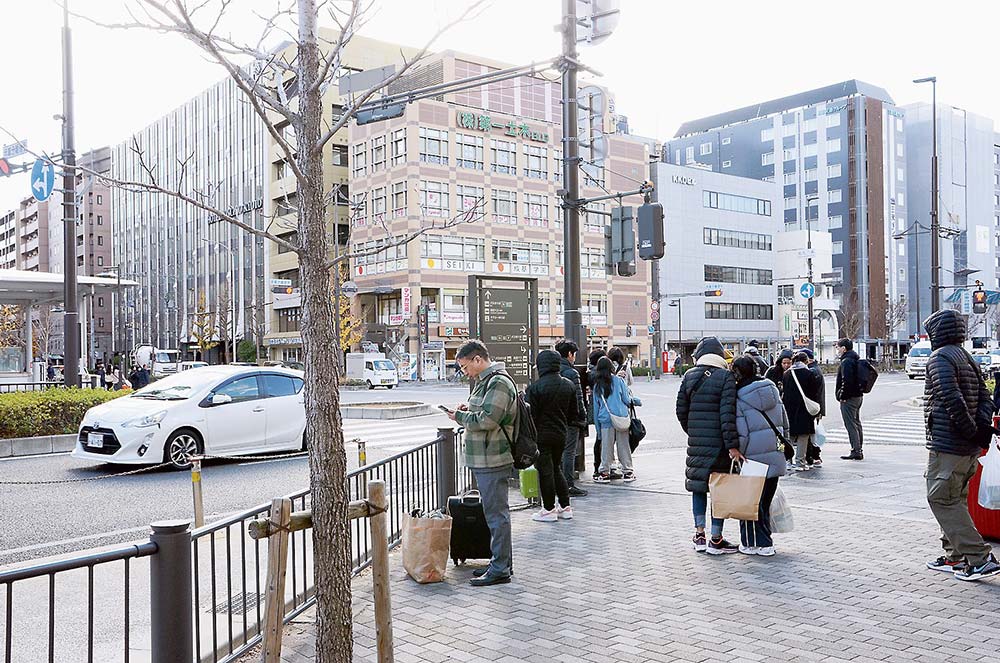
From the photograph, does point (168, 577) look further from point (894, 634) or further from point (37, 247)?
point (37, 247)

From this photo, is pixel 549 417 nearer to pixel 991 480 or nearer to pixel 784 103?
pixel 991 480

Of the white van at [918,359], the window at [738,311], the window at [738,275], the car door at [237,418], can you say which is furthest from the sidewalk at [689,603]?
the window at [738,275]

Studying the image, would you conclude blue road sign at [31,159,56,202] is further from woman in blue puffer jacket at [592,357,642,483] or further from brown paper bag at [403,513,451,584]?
brown paper bag at [403,513,451,584]

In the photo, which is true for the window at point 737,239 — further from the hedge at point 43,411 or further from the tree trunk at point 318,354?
the tree trunk at point 318,354

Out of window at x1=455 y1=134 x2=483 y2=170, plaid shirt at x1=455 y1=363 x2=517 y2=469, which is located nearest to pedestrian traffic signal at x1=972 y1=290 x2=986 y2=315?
plaid shirt at x1=455 y1=363 x2=517 y2=469

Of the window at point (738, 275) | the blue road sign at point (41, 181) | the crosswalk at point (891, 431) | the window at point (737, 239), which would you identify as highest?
the window at point (737, 239)

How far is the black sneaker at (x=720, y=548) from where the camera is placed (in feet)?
22.8

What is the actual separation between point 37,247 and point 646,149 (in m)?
86.5

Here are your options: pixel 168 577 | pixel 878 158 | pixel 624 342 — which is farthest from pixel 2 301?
pixel 878 158

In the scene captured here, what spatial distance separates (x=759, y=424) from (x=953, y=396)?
144 centimetres

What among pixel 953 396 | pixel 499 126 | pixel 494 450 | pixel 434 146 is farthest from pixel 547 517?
pixel 499 126

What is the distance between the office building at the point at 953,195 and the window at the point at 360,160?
5800 cm

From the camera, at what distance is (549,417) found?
8188 mm

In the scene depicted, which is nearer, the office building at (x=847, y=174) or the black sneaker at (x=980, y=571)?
the black sneaker at (x=980, y=571)
